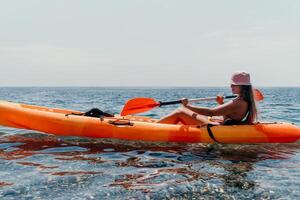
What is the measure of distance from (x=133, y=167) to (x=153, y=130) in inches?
80.9

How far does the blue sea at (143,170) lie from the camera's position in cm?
514

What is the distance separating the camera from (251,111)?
8.21 metres

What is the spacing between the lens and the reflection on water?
522 cm

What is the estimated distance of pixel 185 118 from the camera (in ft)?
29.0

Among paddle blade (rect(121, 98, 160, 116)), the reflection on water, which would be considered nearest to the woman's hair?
the reflection on water

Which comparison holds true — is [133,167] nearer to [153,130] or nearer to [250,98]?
[153,130]

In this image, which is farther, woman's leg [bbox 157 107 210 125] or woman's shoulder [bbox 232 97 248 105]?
woman's leg [bbox 157 107 210 125]

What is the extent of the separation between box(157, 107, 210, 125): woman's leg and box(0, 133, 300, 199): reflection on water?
23.2 inches

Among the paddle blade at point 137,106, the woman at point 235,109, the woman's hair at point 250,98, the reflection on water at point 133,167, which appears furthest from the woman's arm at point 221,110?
the paddle blade at point 137,106

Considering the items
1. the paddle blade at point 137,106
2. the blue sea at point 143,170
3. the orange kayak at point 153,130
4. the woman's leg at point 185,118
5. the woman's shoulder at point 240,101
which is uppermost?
the woman's shoulder at point 240,101

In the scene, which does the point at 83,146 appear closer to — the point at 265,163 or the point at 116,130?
the point at 116,130

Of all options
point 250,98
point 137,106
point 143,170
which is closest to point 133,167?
point 143,170

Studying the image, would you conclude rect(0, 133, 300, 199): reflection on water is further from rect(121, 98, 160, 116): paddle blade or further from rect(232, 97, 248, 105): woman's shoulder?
rect(121, 98, 160, 116): paddle blade

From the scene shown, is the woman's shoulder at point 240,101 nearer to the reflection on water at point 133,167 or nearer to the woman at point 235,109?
the woman at point 235,109
